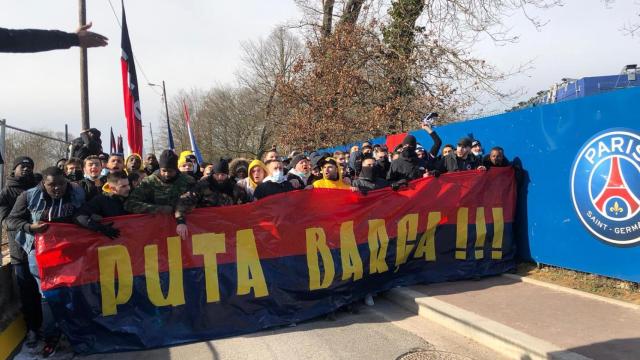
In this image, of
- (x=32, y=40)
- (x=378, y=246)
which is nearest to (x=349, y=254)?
(x=378, y=246)

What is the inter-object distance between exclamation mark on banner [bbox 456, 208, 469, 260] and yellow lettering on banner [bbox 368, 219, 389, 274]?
3.77 ft

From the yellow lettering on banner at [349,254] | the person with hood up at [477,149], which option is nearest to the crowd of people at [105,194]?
the yellow lettering on banner at [349,254]

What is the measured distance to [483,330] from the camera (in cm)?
436

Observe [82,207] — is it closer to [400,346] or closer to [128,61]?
[400,346]

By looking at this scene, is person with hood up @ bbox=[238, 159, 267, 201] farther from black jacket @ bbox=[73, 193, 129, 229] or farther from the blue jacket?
the blue jacket

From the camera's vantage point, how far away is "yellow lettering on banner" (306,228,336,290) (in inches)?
214

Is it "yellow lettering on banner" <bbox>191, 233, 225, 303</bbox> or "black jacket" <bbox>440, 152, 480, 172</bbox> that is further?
"black jacket" <bbox>440, 152, 480, 172</bbox>

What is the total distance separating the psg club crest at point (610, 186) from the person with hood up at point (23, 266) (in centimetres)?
625

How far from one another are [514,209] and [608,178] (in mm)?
1640

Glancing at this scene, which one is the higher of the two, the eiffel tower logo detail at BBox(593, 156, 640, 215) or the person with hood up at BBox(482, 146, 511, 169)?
the person with hood up at BBox(482, 146, 511, 169)

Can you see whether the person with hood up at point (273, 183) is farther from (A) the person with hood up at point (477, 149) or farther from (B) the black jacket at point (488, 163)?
(A) the person with hood up at point (477, 149)

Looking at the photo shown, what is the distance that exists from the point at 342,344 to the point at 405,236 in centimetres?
194

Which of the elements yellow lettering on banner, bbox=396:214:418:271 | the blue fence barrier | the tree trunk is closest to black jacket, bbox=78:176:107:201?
yellow lettering on banner, bbox=396:214:418:271

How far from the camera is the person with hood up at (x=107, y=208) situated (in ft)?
15.0
